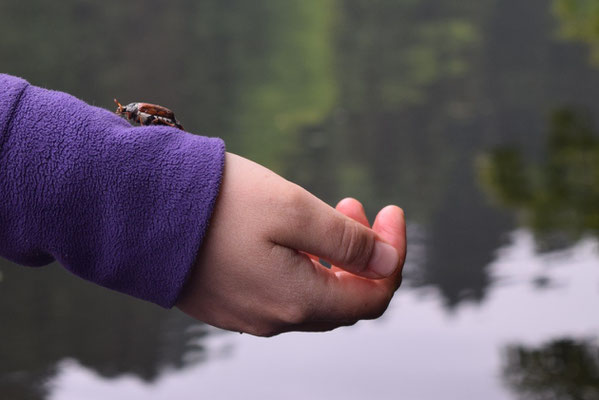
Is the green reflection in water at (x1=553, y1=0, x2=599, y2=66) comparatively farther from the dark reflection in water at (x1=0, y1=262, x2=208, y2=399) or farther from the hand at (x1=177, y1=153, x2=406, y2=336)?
the hand at (x1=177, y1=153, x2=406, y2=336)


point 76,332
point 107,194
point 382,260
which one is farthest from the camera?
point 76,332

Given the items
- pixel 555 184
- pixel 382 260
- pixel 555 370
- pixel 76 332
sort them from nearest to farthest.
A: pixel 382 260 < pixel 555 370 < pixel 76 332 < pixel 555 184

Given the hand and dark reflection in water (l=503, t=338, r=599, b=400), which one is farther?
dark reflection in water (l=503, t=338, r=599, b=400)

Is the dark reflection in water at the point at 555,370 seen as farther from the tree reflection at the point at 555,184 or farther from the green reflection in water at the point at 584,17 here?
the green reflection in water at the point at 584,17

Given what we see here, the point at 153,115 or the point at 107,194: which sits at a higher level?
the point at 153,115

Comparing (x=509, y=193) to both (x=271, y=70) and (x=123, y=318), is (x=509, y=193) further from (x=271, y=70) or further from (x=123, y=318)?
(x=271, y=70)

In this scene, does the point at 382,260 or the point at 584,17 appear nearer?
the point at 382,260

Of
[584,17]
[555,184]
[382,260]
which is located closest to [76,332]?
[382,260]

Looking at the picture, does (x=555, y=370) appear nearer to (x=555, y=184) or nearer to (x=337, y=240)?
(x=337, y=240)

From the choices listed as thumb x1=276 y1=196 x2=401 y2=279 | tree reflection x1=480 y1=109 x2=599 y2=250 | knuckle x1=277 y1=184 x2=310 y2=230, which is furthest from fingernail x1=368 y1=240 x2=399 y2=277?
tree reflection x1=480 y1=109 x2=599 y2=250
